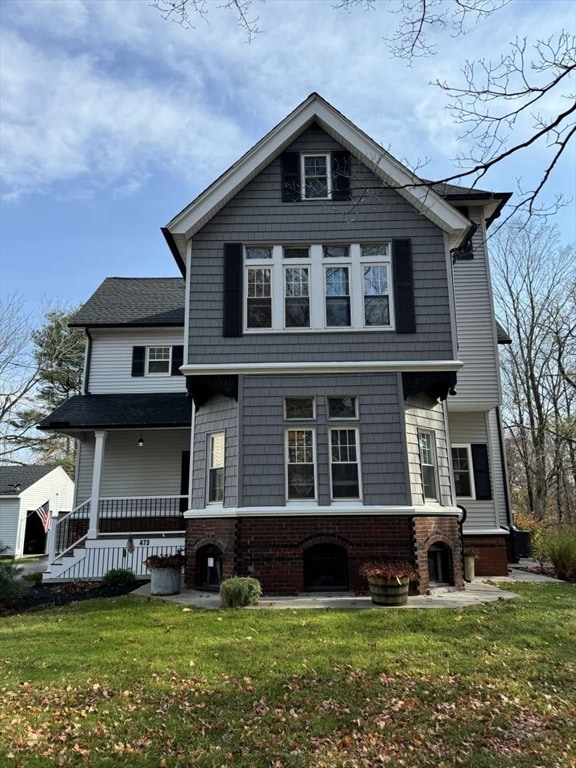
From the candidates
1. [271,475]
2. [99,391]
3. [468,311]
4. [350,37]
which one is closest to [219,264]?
[271,475]

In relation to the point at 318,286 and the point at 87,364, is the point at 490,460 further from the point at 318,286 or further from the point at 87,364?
the point at 87,364

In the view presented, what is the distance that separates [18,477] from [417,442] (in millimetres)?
26591

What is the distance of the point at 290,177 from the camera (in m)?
11.5

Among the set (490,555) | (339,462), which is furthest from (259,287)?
(490,555)

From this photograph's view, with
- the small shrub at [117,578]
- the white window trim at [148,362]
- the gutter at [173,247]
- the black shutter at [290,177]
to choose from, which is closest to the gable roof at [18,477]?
the white window trim at [148,362]

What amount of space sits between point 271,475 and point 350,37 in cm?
706

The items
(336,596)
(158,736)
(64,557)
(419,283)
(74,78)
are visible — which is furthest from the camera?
(64,557)

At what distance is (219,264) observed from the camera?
1116cm

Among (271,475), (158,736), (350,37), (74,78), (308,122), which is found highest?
(308,122)

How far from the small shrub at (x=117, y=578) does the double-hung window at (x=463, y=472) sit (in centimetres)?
823

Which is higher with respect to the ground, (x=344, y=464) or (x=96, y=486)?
(x=344, y=464)

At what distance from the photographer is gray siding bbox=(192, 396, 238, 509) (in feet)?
33.6

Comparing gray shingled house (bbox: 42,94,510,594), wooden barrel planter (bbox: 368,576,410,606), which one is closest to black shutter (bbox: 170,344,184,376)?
gray shingled house (bbox: 42,94,510,594)

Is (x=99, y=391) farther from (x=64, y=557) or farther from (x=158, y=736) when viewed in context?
(x=158, y=736)
